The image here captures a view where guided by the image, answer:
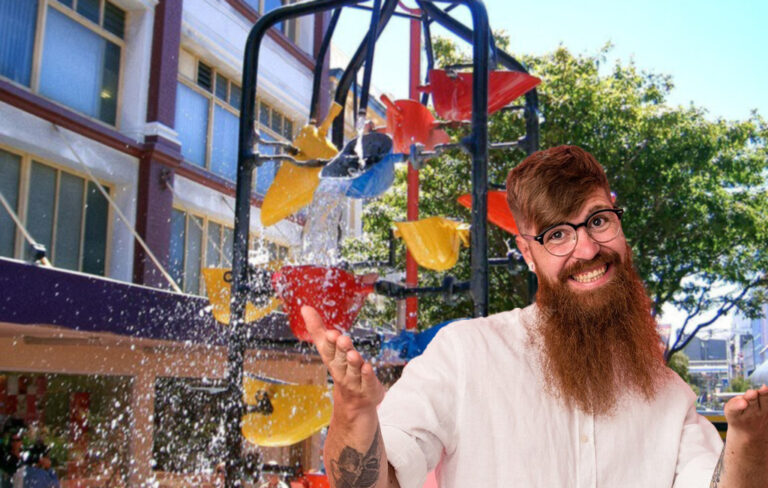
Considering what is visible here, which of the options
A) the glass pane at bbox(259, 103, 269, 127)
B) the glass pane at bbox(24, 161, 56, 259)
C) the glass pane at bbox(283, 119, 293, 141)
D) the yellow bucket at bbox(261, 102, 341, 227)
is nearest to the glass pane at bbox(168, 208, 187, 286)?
the glass pane at bbox(24, 161, 56, 259)

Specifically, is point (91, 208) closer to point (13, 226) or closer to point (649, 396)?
point (13, 226)

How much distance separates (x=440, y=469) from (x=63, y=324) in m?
5.55

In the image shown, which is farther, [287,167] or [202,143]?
[202,143]

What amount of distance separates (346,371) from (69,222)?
32.5 feet

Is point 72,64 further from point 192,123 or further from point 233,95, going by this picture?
point 233,95

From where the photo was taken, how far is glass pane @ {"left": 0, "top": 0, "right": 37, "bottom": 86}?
31.6ft

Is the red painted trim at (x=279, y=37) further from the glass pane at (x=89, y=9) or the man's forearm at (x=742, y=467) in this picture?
the man's forearm at (x=742, y=467)

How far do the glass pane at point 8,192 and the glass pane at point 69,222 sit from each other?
71cm

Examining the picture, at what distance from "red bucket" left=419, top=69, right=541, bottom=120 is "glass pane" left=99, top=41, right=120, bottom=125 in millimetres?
7644

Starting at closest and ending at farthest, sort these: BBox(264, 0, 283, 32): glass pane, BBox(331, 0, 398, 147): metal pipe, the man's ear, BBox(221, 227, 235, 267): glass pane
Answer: the man's ear → BBox(331, 0, 398, 147): metal pipe → BBox(221, 227, 235, 267): glass pane → BBox(264, 0, 283, 32): glass pane

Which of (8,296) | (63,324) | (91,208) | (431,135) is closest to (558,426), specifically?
(431,135)

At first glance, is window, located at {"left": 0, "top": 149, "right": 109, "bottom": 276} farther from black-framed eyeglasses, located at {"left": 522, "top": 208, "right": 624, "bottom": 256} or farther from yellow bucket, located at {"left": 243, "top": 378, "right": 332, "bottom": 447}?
black-framed eyeglasses, located at {"left": 522, "top": 208, "right": 624, "bottom": 256}

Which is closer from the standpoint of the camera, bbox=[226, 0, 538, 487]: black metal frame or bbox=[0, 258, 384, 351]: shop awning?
bbox=[226, 0, 538, 487]: black metal frame

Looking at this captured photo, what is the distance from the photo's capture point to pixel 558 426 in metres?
1.70
